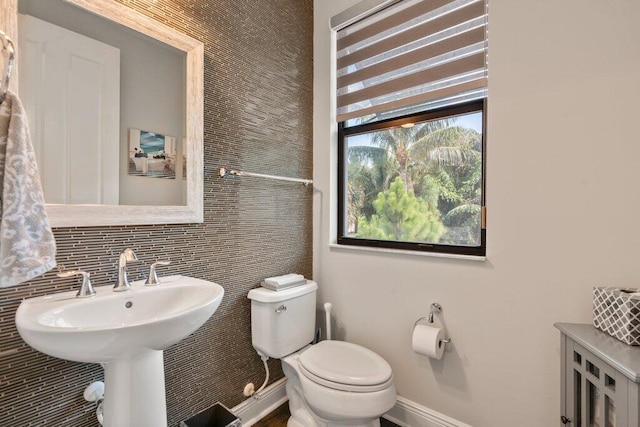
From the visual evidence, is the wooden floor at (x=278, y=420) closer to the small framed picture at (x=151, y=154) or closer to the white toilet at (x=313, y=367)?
the white toilet at (x=313, y=367)

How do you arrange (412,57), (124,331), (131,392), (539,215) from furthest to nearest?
(412,57) → (539,215) → (131,392) → (124,331)

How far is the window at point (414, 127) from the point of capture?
4.70 feet

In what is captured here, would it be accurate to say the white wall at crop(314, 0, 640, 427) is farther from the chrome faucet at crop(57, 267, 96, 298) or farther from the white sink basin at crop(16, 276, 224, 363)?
the chrome faucet at crop(57, 267, 96, 298)

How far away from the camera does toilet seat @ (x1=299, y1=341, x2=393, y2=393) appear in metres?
1.23

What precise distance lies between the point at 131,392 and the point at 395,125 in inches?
66.4

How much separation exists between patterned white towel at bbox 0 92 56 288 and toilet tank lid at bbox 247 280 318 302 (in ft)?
2.87

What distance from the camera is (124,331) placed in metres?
0.75

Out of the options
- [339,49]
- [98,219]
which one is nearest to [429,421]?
[98,219]

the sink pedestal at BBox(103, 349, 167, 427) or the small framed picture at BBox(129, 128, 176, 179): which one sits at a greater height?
the small framed picture at BBox(129, 128, 176, 179)

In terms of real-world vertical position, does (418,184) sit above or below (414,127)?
below

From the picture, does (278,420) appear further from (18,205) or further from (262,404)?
(18,205)

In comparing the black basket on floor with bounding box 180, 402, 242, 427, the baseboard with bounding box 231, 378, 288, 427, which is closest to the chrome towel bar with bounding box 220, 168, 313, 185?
the black basket on floor with bounding box 180, 402, 242, 427

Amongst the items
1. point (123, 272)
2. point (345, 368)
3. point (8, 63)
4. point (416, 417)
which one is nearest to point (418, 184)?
point (345, 368)

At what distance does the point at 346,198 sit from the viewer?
1.93m
